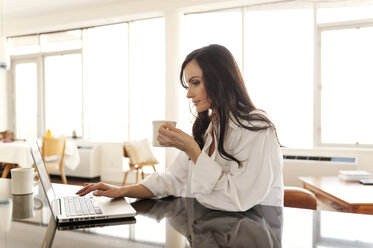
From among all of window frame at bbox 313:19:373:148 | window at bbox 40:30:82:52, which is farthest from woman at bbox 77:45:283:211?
window at bbox 40:30:82:52

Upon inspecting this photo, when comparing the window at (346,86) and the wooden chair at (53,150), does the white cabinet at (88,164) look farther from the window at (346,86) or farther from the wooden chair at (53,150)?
the window at (346,86)

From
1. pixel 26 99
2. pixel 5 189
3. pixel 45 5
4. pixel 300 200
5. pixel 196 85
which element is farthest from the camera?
pixel 26 99

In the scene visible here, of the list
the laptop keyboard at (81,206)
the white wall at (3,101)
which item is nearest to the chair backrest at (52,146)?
the white wall at (3,101)

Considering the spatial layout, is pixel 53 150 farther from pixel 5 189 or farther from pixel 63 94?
pixel 5 189

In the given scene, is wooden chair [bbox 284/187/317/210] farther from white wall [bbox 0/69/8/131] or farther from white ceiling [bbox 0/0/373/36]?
white wall [bbox 0/69/8/131]

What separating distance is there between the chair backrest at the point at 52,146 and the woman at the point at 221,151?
12.8ft

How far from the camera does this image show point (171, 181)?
1398 millimetres

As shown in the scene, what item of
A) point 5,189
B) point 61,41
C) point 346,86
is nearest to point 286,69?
point 346,86

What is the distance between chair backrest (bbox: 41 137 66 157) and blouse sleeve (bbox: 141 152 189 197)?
3.95 m

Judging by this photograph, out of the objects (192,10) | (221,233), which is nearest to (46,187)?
(221,233)

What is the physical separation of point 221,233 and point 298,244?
0.19 meters

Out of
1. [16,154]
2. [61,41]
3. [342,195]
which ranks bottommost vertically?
[342,195]

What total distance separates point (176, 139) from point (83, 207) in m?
0.38

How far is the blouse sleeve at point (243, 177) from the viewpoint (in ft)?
3.56
